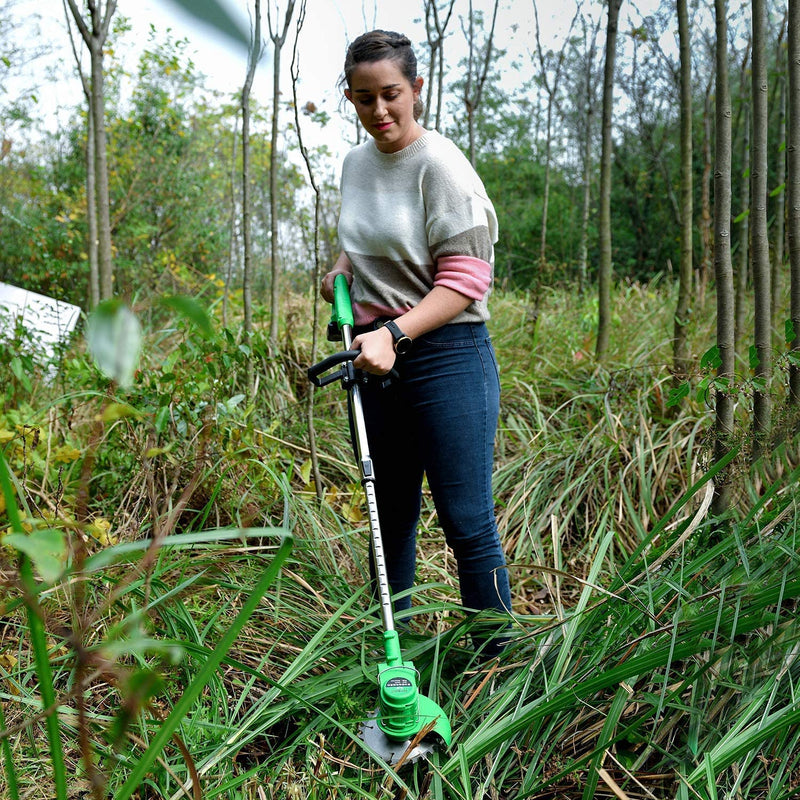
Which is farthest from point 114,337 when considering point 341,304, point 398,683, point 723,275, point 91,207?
point 91,207

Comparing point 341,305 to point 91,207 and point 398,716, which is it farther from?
point 91,207

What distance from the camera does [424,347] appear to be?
1847mm

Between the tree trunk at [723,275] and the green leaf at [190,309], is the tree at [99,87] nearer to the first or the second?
the tree trunk at [723,275]

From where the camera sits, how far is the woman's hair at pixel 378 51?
1.77 m

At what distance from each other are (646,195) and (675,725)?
13.8 m

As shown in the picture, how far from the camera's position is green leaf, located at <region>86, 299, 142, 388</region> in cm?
21

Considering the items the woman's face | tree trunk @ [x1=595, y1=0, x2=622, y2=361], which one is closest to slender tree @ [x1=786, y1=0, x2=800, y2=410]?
the woman's face

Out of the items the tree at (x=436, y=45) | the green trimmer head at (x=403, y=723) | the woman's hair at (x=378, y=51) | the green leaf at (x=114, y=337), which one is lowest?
the green trimmer head at (x=403, y=723)

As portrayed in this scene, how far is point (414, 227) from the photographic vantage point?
70.9 inches

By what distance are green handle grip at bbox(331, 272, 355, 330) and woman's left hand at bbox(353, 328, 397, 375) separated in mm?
238

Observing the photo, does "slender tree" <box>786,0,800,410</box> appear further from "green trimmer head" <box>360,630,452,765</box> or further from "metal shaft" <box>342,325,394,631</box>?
"green trimmer head" <box>360,630,452,765</box>

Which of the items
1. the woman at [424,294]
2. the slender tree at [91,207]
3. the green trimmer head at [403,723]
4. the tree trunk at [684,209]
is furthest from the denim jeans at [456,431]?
the slender tree at [91,207]

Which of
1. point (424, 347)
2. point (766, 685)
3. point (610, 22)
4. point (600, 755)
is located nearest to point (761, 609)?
point (766, 685)

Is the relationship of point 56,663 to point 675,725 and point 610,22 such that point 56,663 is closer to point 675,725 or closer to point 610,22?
Answer: point 675,725
